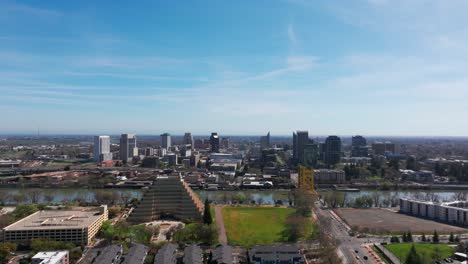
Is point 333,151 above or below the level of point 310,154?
above

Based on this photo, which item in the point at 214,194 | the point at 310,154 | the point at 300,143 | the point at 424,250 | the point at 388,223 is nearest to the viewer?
the point at 424,250

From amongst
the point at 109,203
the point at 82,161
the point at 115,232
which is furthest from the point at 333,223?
the point at 82,161

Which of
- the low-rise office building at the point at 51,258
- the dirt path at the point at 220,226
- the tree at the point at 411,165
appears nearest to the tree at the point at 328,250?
the dirt path at the point at 220,226

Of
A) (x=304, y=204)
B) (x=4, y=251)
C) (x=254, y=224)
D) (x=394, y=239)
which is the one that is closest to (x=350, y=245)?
(x=394, y=239)

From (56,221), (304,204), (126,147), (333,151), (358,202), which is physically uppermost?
(126,147)

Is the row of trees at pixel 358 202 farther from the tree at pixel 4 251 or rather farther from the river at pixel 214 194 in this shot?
the tree at pixel 4 251

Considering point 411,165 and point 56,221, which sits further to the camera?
point 411,165

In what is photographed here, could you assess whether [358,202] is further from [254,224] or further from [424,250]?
[424,250]
